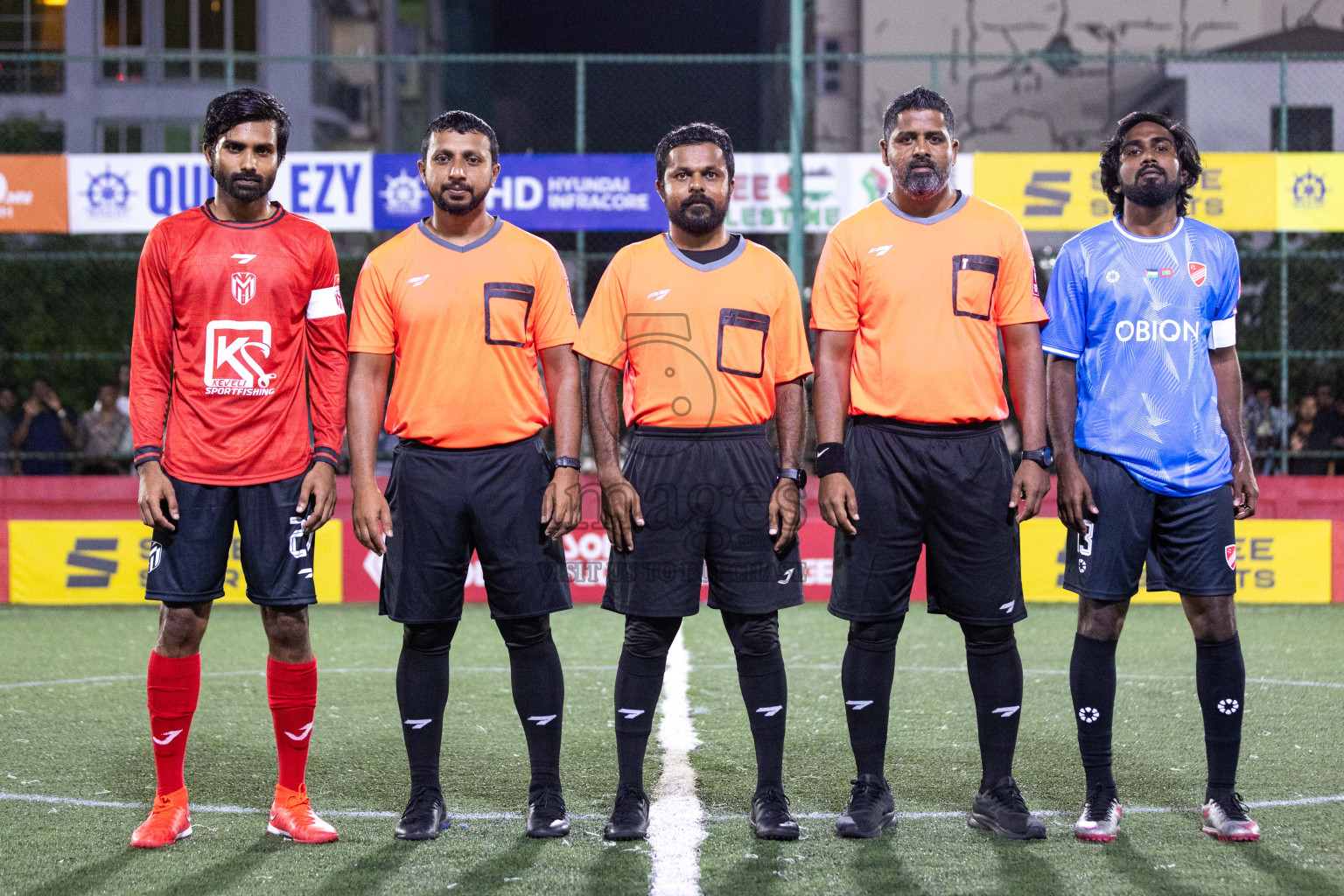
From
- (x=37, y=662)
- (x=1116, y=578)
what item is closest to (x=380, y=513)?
(x=1116, y=578)

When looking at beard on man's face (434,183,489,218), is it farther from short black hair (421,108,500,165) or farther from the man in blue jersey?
the man in blue jersey

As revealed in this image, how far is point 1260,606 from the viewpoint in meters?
9.68

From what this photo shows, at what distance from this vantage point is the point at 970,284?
146 inches

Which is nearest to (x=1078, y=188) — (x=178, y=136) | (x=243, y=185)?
(x=243, y=185)

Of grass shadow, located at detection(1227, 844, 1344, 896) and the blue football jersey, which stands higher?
the blue football jersey

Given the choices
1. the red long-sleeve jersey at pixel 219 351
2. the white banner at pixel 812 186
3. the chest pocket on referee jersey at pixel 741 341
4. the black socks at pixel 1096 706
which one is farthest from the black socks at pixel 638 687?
the white banner at pixel 812 186

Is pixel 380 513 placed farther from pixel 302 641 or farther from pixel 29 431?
pixel 29 431

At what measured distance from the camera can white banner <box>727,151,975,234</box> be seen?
1101 centimetres

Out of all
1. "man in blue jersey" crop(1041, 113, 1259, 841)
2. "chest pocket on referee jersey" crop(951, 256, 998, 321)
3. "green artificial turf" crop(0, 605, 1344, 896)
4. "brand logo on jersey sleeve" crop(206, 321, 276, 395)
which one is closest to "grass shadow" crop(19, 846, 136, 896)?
"green artificial turf" crop(0, 605, 1344, 896)

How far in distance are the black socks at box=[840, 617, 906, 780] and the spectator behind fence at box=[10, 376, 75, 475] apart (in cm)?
1014

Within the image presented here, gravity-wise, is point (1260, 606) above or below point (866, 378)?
below

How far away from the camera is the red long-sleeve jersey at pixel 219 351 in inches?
144

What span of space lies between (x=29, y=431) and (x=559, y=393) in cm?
984

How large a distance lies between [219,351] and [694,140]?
1519 mm
